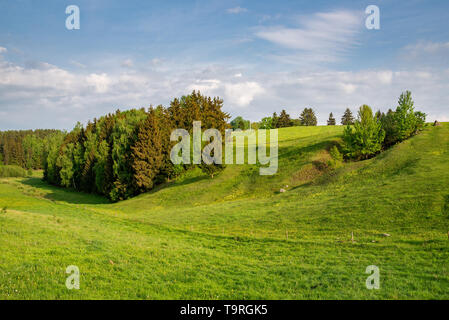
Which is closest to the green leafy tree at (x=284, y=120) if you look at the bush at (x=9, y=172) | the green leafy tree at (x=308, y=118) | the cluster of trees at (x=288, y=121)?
the cluster of trees at (x=288, y=121)

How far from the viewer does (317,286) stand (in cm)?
1191

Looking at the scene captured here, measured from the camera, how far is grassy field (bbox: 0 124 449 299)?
36.6 ft

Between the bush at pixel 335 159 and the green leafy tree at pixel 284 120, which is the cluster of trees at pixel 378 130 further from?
the green leafy tree at pixel 284 120

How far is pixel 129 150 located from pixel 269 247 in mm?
48569

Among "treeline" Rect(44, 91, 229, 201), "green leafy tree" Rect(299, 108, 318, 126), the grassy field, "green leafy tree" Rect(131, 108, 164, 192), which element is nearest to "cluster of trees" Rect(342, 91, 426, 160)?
the grassy field

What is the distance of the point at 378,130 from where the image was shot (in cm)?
5431

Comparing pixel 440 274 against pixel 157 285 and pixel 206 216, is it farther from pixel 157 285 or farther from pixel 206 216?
pixel 206 216

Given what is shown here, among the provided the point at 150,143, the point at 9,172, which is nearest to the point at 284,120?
the point at 150,143

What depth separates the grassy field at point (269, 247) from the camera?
1114cm

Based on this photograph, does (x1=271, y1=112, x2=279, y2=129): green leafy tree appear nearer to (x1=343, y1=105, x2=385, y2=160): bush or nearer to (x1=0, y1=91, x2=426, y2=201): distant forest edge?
(x1=0, y1=91, x2=426, y2=201): distant forest edge

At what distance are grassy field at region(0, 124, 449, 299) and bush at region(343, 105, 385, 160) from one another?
38.8 feet

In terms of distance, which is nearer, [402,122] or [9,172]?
[402,122]

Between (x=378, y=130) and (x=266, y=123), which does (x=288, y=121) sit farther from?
(x=378, y=130)
